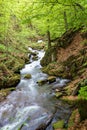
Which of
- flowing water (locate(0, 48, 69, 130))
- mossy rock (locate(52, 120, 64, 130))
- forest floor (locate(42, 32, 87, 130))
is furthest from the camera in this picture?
forest floor (locate(42, 32, 87, 130))

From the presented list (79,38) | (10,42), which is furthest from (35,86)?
(10,42)

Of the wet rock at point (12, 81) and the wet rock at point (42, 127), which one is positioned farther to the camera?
the wet rock at point (12, 81)

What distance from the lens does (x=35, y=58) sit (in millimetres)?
23828

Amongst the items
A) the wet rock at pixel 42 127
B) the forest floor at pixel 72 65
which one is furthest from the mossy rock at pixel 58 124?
the forest floor at pixel 72 65

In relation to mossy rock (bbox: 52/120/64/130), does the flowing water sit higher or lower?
lower

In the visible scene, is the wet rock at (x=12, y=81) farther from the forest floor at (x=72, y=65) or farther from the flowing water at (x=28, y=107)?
the forest floor at (x=72, y=65)

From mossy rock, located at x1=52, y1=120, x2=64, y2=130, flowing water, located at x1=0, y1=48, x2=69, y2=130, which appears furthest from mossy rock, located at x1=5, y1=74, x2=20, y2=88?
mossy rock, located at x1=52, y1=120, x2=64, y2=130

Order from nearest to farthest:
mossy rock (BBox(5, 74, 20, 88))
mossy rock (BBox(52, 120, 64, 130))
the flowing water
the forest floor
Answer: mossy rock (BBox(52, 120, 64, 130)) < the flowing water < the forest floor < mossy rock (BBox(5, 74, 20, 88))

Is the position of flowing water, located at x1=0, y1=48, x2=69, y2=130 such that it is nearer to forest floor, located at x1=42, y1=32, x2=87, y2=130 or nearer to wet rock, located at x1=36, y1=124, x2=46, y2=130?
wet rock, located at x1=36, y1=124, x2=46, y2=130

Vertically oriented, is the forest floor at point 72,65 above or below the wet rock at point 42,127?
above

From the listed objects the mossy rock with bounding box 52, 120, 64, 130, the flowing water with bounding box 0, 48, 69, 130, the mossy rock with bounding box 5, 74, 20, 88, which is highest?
the mossy rock with bounding box 5, 74, 20, 88

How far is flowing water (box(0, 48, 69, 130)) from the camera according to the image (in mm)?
8383

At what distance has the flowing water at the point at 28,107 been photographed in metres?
8.38

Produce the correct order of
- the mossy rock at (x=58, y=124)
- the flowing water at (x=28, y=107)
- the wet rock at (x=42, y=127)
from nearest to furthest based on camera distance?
Answer: the mossy rock at (x=58, y=124), the wet rock at (x=42, y=127), the flowing water at (x=28, y=107)
